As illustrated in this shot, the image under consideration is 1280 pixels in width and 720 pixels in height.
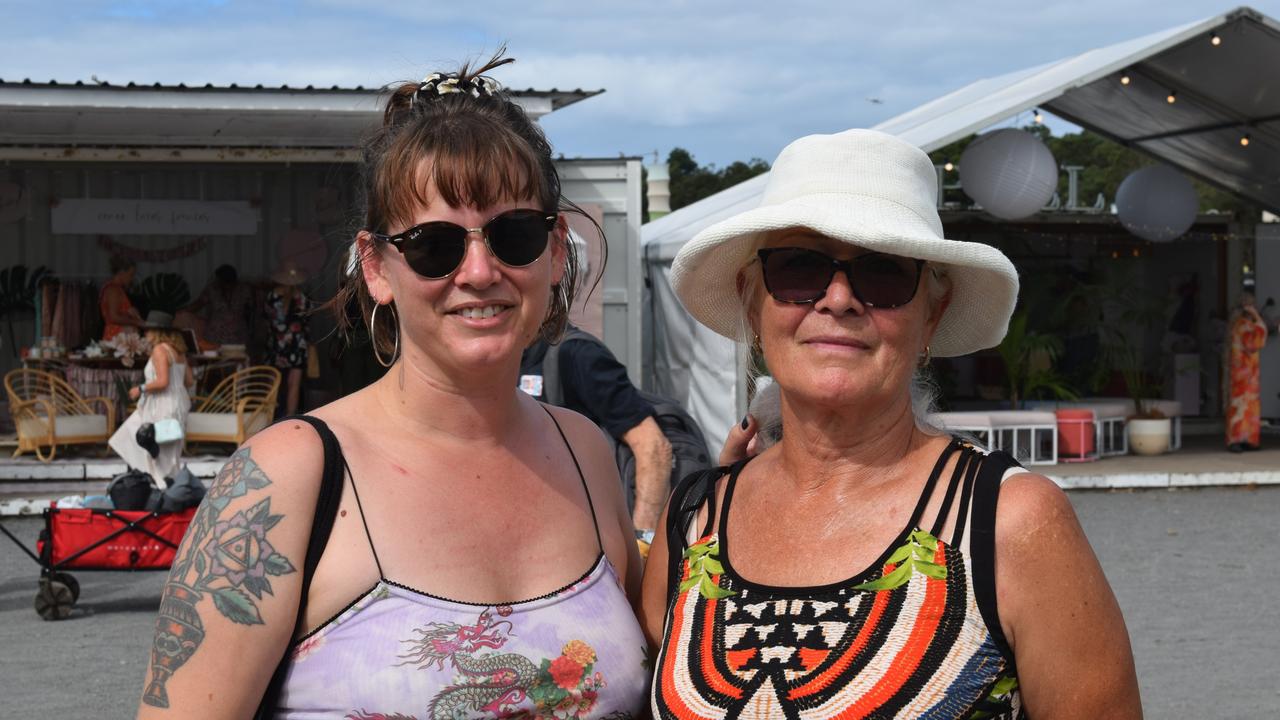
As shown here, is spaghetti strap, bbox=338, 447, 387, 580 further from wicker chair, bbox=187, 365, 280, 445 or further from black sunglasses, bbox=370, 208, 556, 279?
wicker chair, bbox=187, 365, 280, 445

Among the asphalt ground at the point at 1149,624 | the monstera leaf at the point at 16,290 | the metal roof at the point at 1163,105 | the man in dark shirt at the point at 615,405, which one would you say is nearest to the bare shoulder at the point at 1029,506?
the man in dark shirt at the point at 615,405

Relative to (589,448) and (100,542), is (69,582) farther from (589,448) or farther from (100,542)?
(589,448)

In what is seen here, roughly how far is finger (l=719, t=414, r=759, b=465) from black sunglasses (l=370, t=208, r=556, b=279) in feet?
2.25

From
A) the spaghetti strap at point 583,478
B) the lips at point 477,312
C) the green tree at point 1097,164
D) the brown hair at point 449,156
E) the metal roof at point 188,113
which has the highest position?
the green tree at point 1097,164

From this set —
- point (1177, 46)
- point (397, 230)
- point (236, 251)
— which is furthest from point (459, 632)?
point (236, 251)

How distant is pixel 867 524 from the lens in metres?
2.00

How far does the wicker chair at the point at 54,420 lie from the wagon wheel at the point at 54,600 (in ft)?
16.3

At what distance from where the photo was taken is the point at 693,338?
11.8m

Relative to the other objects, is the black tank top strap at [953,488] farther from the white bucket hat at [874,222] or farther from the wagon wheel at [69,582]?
the wagon wheel at [69,582]

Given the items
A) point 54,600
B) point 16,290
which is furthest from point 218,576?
point 16,290

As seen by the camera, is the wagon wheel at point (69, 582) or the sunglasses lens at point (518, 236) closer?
the sunglasses lens at point (518, 236)

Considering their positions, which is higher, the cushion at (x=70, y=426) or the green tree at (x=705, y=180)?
the green tree at (x=705, y=180)

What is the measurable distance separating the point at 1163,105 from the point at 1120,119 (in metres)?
0.67

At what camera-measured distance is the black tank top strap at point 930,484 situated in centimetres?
195
